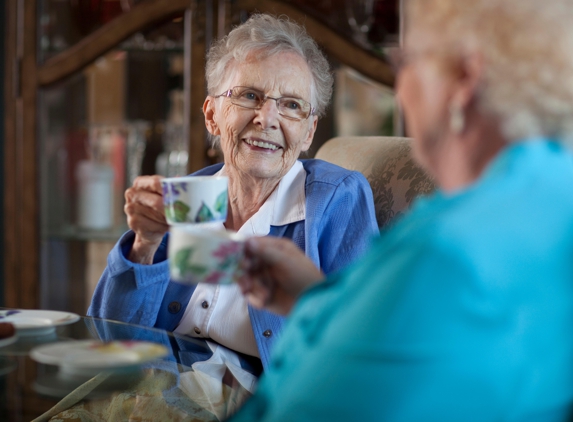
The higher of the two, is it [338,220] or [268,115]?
[268,115]

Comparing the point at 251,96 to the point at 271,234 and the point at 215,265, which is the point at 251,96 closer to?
the point at 271,234

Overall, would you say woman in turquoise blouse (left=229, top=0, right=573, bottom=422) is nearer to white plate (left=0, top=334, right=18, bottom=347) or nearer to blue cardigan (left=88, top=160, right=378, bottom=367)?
white plate (left=0, top=334, right=18, bottom=347)

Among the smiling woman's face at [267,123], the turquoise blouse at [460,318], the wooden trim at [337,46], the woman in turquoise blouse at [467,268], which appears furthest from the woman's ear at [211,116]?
the turquoise blouse at [460,318]

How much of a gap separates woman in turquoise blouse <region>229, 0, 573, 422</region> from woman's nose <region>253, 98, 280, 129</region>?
3.08ft

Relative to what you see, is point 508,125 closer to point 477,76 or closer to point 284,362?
point 477,76

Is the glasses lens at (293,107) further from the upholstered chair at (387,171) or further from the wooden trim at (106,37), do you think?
the wooden trim at (106,37)

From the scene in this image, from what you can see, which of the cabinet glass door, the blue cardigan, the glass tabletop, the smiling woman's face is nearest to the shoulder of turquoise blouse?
the blue cardigan

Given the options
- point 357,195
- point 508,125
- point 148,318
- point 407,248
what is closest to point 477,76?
point 508,125

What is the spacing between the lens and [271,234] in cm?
158

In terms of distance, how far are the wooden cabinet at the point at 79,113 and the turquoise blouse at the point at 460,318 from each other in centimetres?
180

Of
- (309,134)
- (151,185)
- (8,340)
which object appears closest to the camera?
(8,340)

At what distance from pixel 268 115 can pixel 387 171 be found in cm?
32

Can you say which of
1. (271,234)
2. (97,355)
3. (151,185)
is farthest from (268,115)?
(97,355)

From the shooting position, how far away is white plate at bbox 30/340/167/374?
871 mm
